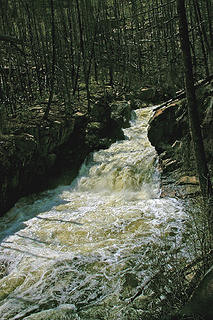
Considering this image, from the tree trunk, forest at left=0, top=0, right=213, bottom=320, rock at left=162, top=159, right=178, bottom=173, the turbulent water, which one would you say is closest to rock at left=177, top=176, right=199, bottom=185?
forest at left=0, top=0, right=213, bottom=320

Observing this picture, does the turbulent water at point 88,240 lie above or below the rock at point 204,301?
below

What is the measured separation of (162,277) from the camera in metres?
3.65

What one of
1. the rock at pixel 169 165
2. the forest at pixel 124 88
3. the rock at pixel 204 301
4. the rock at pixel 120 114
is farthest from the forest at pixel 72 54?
the rock at pixel 204 301

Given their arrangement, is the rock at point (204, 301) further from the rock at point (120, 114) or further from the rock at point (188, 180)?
the rock at point (120, 114)

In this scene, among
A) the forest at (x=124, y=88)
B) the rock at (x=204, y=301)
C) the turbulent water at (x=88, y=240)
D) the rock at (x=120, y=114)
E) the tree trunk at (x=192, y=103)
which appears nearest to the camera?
the rock at (x=204, y=301)

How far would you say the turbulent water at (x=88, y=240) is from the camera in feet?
14.2

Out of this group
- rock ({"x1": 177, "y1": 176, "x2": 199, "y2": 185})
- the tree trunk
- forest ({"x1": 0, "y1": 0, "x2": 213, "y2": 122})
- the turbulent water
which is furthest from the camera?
forest ({"x1": 0, "y1": 0, "x2": 213, "y2": 122})

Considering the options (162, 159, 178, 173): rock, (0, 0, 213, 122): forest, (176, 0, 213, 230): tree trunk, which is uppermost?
(0, 0, 213, 122): forest

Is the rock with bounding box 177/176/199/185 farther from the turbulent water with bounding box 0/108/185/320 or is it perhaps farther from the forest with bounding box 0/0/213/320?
the turbulent water with bounding box 0/108/185/320

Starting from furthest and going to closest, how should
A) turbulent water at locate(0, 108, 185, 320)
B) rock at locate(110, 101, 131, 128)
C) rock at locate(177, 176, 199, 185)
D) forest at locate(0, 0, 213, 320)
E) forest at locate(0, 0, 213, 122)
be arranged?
rock at locate(110, 101, 131, 128), forest at locate(0, 0, 213, 122), rock at locate(177, 176, 199, 185), turbulent water at locate(0, 108, 185, 320), forest at locate(0, 0, 213, 320)

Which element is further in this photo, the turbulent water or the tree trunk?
the tree trunk

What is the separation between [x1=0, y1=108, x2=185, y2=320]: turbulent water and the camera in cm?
432

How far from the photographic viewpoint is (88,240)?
20.2 ft

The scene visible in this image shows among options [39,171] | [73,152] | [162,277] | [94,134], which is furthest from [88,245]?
A: [94,134]
